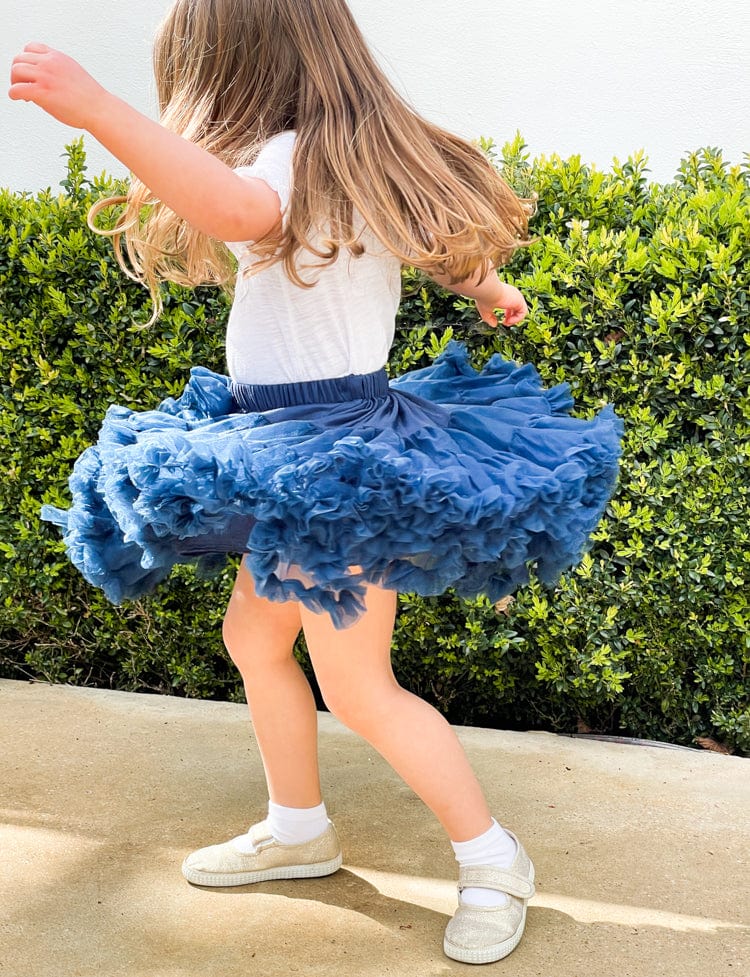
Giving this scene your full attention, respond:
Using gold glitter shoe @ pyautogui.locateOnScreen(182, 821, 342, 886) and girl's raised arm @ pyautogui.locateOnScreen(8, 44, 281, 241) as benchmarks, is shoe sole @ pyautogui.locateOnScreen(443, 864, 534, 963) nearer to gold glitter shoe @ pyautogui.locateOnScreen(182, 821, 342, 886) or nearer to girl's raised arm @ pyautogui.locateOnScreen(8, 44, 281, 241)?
gold glitter shoe @ pyautogui.locateOnScreen(182, 821, 342, 886)

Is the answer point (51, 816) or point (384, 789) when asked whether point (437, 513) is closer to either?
point (384, 789)

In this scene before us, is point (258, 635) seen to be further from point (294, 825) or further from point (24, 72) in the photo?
point (24, 72)

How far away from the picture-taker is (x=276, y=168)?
180cm

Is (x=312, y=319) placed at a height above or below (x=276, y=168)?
below

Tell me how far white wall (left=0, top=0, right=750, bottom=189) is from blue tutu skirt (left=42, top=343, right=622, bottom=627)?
6.37 ft

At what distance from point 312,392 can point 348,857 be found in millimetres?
1053

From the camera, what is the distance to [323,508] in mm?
1682

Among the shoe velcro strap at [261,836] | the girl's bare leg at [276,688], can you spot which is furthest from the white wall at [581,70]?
the shoe velcro strap at [261,836]

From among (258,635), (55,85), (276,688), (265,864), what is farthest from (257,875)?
(55,85)

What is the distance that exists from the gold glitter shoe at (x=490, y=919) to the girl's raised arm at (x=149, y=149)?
1.23m

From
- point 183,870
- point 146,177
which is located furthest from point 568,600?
point 146,177

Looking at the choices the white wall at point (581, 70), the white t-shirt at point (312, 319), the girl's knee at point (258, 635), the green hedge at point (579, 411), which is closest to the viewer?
the white t-shirt at point (312, 319)

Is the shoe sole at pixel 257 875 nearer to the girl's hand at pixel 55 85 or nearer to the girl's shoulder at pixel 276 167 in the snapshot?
the girl's shoulder at pixel 276 167

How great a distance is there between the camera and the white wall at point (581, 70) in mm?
3588
